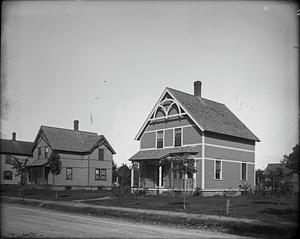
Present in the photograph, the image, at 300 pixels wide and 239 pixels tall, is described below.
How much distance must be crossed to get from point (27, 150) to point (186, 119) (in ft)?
124

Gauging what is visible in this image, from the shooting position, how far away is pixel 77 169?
155 feet

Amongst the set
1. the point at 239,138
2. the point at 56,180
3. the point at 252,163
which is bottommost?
the point at 56,180

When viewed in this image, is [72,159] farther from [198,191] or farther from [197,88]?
[198,191]

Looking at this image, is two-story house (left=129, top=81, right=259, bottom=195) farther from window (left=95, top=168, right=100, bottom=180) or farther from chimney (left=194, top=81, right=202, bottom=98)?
window (left=95, top=168, right=100, bottom=180)

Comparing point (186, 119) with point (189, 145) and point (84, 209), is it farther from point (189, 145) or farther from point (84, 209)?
point (84, 209)

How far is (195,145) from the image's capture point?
30703mm

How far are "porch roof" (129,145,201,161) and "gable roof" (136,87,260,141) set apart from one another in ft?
5.88

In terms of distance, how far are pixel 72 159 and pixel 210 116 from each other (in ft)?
67.8

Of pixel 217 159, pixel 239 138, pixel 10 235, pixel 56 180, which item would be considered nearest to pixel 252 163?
pixel 239 138

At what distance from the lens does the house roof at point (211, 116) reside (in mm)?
31211

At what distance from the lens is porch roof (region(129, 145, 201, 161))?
3050cm

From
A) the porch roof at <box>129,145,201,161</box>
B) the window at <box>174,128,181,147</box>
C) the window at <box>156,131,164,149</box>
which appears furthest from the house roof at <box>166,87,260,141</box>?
the window at <box>156,131,164,149</box>

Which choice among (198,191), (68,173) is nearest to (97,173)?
(68,173)

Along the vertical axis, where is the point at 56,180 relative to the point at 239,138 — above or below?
below
